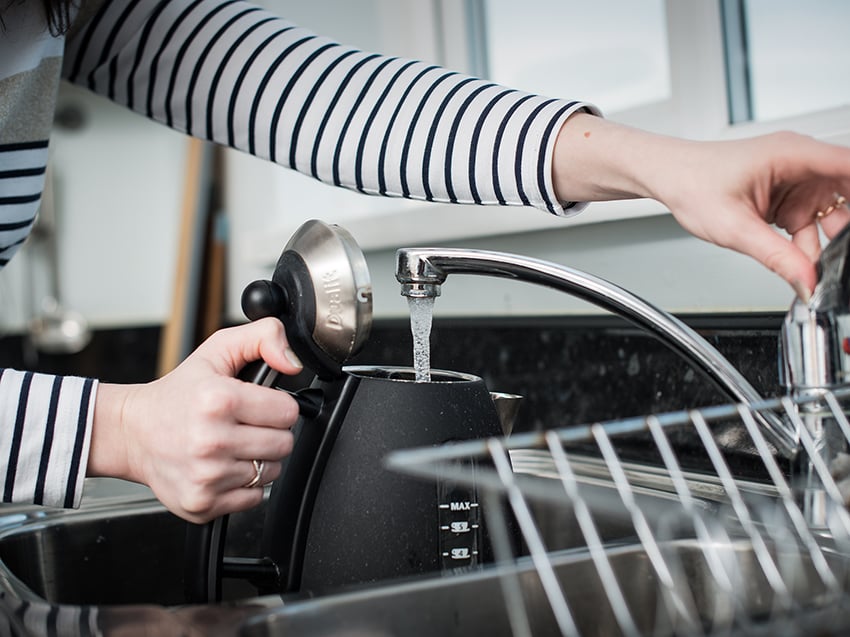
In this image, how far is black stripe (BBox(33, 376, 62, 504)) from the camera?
0.49m

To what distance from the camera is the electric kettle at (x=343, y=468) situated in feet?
1.63

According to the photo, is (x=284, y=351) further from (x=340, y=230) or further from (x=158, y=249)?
(x=158, y=249)

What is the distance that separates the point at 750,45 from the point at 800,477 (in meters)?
0.57

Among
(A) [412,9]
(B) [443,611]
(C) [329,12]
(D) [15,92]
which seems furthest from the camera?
(C) [329,12]

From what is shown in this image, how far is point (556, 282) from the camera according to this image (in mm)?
552

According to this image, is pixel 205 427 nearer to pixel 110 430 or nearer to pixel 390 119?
pixel 110 430

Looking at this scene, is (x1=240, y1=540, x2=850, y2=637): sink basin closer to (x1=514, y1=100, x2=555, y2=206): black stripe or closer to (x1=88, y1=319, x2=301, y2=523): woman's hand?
(x1=88, y1=319, x2=301, y2=523): woman's hand

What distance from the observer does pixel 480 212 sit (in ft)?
3.56

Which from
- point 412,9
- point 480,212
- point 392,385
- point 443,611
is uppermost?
point 412,9

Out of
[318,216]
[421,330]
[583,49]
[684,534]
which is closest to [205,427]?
[421,330]

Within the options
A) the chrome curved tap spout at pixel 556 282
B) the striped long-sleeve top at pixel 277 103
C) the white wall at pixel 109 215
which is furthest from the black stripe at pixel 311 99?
the white wall at pixel 109 215

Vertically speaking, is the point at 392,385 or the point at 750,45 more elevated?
the point at 750,45

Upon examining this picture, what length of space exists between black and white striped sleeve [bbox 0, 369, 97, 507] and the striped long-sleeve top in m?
0.24

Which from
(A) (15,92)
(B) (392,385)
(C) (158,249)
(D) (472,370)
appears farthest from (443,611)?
(C) (158,249)
